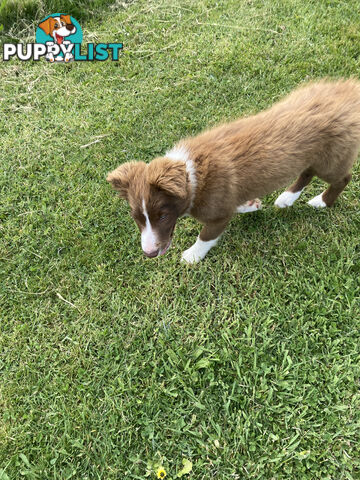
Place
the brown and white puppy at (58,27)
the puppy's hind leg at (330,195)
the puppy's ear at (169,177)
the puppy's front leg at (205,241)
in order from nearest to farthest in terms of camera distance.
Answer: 1. the puppy's ear at (169,177)
2. the puppy's front leg at (205,241)
3. the puppy's hind leg at (330,195)
4. the brown and white puppy at (58,27)

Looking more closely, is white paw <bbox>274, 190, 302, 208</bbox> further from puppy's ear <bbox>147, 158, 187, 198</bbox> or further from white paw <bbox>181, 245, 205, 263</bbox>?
puppy's ear <bbox>147, 158, 187, 198</bbox>

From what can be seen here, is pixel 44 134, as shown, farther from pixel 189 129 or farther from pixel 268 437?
pixel 268 437

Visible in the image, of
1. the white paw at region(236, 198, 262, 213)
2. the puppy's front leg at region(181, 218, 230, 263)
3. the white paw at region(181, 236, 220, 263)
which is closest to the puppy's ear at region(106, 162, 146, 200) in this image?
the puppy's front leg at region(181, 218, 230, 263)

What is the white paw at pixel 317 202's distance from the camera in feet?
12.4

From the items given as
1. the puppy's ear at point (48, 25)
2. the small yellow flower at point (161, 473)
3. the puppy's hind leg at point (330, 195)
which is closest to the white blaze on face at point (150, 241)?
the small yellow flower at point (161, 473)

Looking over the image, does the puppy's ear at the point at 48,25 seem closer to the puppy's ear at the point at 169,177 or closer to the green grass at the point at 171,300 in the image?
the green grass at the point at 171,300

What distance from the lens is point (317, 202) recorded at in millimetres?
3797

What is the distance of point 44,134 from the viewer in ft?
16.4

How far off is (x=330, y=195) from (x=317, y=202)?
0.19 meters

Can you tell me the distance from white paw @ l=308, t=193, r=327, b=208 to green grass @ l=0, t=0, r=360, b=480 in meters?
0.07

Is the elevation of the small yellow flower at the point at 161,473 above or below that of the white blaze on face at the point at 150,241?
below
